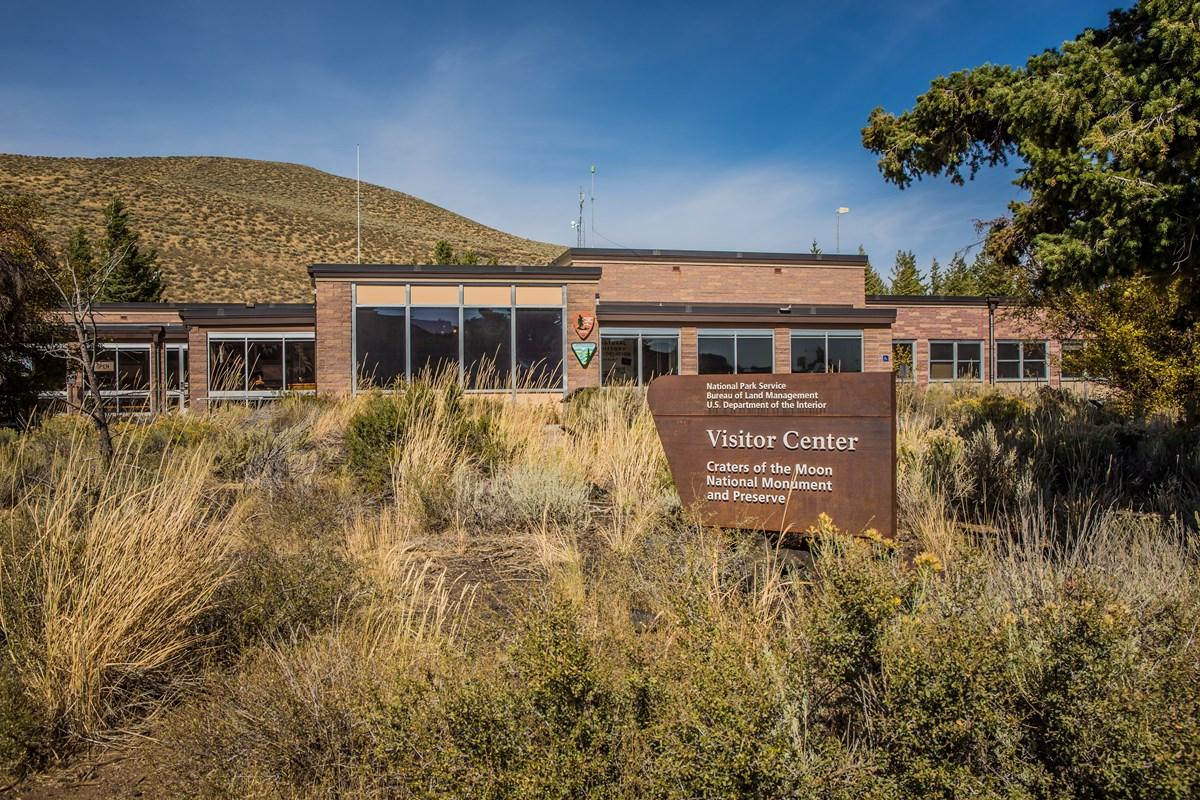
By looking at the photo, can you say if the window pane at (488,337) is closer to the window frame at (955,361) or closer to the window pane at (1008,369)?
the window frame at (955,361)

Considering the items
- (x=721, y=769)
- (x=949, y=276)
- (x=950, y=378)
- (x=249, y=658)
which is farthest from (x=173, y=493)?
(x=949, y=276)

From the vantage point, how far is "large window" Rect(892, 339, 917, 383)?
31375 millimetres

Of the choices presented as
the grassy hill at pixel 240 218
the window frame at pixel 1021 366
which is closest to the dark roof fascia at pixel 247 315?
the window frame at pixel 1021 366

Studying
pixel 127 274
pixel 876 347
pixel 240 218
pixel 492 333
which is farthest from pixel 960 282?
pixel 240 218

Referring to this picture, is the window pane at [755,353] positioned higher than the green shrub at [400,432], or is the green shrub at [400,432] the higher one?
the window pane at [755,353]

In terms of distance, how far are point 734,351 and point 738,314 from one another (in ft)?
4.16

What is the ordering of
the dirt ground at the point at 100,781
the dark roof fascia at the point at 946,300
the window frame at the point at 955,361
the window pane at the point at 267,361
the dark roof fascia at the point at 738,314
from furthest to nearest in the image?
the window frame at the point at 955,361 → the dark roof fascia at the point at 946,300 → the dark roof fascia at the point at 738,314 → the window pane at the point at 267,361 → the dirt ground at the point at 100,781

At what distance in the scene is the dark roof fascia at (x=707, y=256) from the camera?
1224 inches

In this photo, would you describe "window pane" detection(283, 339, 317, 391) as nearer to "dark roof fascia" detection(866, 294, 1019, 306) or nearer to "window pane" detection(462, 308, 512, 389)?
"window pane" detection(462, 308, 512, 389)

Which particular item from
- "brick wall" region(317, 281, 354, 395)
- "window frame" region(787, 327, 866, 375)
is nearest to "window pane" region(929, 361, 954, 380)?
"window frame" region(787, 327, 866, 375)

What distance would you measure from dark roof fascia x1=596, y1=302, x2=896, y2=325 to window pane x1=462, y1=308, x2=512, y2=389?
10.5 ft

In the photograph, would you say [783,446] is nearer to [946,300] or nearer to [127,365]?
[127,365]

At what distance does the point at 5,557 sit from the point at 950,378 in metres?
33.7

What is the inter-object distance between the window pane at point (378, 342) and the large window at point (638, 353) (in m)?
6.51
